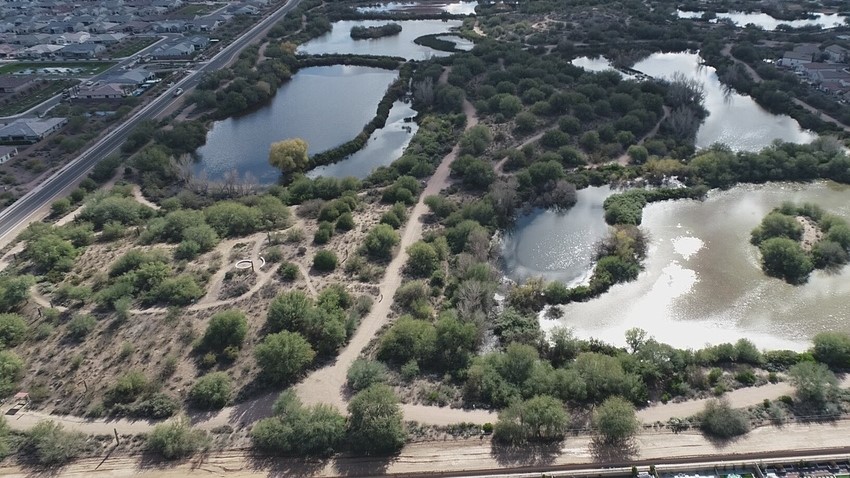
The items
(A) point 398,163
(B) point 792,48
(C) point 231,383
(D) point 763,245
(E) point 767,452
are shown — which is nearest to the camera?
(E) point 767,452

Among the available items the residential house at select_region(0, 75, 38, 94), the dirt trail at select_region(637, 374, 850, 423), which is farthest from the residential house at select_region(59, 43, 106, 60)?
the dirt trail at select_region(637, 374, 850, 423)

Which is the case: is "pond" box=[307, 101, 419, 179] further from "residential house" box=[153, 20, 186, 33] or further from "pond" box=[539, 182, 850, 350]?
"residential house" box=[153, 20, 186, 33]

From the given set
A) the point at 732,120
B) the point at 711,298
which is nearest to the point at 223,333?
the point at 711,298

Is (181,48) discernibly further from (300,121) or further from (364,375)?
(364,375)

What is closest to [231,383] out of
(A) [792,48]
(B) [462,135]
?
(B) [462,135]

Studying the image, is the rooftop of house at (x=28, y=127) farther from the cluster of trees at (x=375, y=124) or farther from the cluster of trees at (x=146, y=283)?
the cluster of trees at (x=146, y=283)

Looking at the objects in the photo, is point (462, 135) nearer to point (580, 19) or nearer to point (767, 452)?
point (767, 452)
